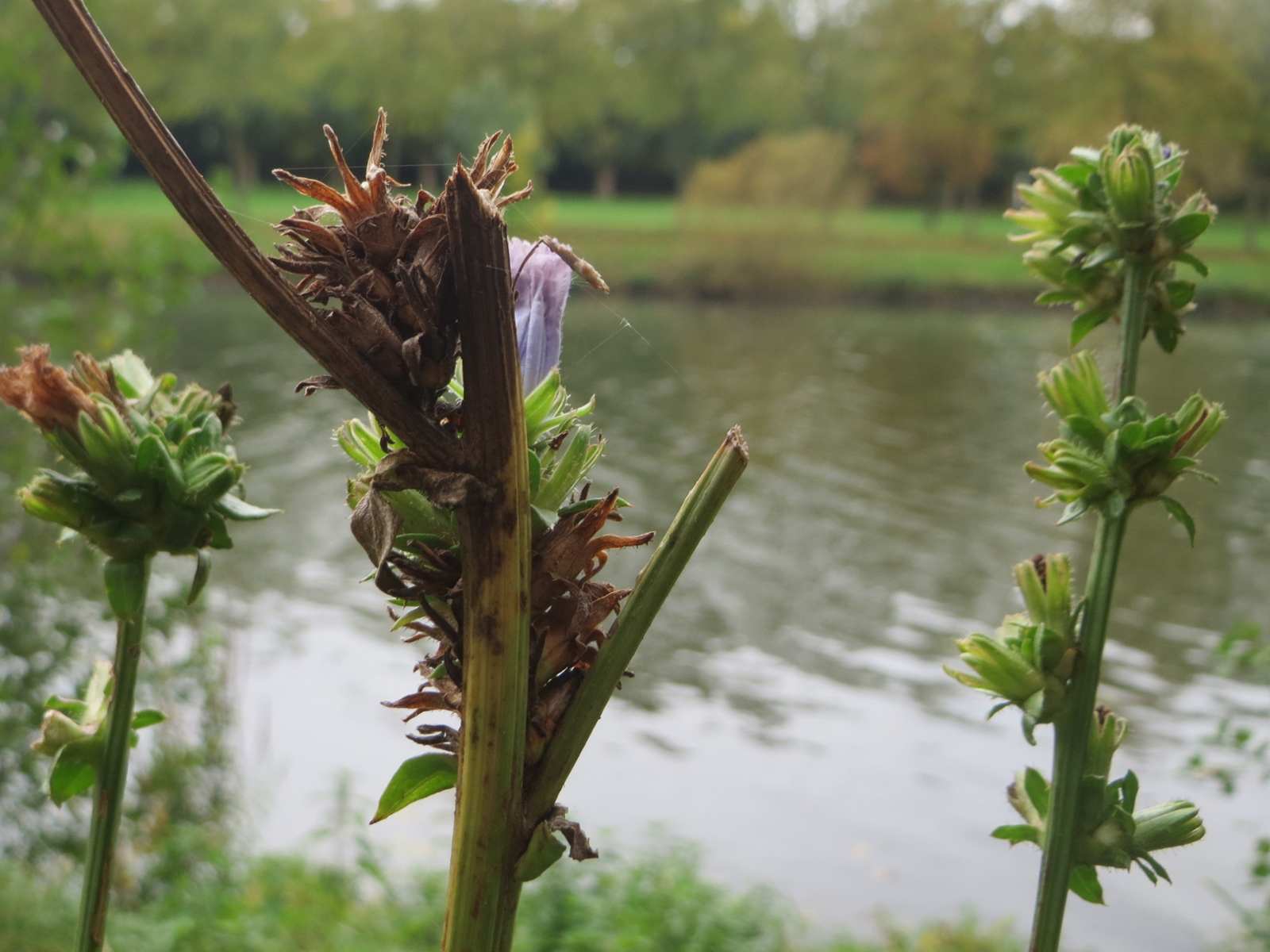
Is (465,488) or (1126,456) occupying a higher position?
(1126,456)

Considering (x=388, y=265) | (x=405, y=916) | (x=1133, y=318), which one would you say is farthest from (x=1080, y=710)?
(x=405, y=916)

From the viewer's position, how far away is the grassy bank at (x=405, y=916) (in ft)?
13.0

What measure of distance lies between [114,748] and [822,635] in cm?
935

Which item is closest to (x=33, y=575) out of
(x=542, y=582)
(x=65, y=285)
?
(x=65, y=285)

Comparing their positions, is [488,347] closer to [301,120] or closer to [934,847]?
[934,847]

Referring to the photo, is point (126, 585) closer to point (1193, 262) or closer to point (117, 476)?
point (117, 476)

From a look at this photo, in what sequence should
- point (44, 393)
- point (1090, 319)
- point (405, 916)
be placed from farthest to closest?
point (405, 916)
point (1090, 319)
point (44, 393)

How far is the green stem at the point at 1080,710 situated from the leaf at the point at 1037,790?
0.14 feet

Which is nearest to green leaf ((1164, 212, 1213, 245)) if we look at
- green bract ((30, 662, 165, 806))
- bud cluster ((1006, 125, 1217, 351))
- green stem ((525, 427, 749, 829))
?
bud cluster ((1006, 125, 1217, 351))

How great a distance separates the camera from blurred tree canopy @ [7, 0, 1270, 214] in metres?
21.0

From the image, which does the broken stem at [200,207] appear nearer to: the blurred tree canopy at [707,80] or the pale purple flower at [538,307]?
the pale purple flower at [538,307]

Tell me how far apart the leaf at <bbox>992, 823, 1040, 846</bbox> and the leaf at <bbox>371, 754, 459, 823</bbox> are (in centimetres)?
40

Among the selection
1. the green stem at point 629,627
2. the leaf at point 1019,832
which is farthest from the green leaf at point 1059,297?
the green stem at point 629,627

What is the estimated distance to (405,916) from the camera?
451 centimetres
